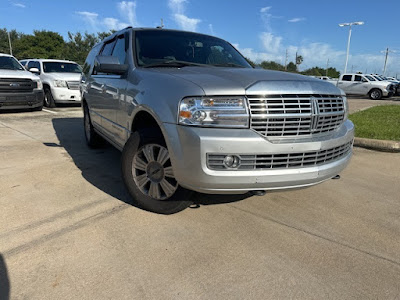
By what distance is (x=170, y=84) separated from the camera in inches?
104

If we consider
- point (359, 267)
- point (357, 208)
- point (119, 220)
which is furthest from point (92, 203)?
point (357, 208)

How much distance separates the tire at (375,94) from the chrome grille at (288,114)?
2118cm

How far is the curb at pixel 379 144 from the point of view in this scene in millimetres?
5715

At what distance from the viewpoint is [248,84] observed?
2.46 meters

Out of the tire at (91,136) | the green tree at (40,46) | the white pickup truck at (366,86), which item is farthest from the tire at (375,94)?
the green tree at (40,46)

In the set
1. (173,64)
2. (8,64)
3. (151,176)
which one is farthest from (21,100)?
(151,176)

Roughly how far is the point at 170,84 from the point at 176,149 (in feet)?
1.83

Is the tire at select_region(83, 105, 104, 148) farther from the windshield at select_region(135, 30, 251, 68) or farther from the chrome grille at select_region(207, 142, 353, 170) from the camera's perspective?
the chrome grille at select_region(207, 142, 353, 170)

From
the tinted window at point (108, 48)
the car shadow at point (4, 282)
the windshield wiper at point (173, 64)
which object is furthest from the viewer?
the tinted window at point (108, 48)

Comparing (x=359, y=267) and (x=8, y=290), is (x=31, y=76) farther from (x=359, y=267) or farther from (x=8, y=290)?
(x=359, y=267)

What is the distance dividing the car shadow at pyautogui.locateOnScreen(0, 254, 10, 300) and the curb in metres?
5.94

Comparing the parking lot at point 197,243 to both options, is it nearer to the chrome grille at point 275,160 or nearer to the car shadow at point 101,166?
the car shadow at point 101,166

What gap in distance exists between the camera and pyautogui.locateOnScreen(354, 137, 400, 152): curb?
225 inches

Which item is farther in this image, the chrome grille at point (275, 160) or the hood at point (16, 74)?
the hood at point (16, 74)
